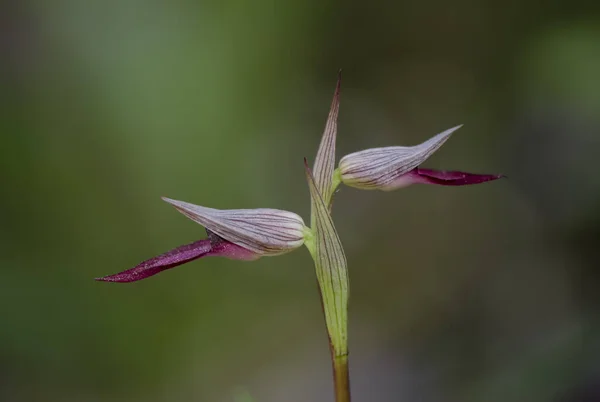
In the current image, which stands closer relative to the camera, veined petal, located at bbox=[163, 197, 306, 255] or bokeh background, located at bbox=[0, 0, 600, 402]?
veined petal, located at bbox=[163, 197, 306, 255]

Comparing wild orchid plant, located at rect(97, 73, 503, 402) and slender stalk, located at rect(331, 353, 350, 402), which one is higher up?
wild orchid plant, located at rect(97, 73, 503, 402)

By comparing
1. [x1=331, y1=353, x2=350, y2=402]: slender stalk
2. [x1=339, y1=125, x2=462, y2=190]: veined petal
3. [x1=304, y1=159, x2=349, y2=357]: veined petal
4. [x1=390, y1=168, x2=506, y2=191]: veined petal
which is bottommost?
[x1=331, y1=353, x2=350, y2=402]: slender stalk

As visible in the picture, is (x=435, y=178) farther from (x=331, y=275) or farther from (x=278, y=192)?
(x=278, y=192)

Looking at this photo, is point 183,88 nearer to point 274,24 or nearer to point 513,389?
point 274,24

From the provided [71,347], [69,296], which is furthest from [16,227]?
[71,347]

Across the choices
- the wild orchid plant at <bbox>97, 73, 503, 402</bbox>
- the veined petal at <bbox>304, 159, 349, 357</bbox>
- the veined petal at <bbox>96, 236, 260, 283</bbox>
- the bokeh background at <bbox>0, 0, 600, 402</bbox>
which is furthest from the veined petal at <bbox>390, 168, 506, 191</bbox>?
the bokeh background at <bbox>0, 0, 600, 402</bbox>

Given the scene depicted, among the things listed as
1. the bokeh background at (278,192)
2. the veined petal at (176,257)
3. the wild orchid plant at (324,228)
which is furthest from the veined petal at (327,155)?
the bokeh background at (278,192)

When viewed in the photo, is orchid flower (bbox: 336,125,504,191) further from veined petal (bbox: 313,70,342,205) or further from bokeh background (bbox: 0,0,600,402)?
bokeh background (bbox: 0,0,600,402)

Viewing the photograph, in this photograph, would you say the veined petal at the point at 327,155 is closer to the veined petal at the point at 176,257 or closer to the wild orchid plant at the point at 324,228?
the wild orchid plant at the point at 324,228

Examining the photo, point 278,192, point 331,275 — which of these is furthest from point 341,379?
point 278,192
